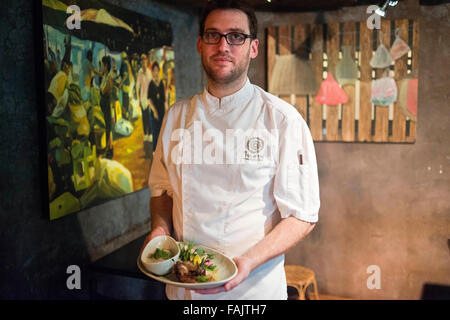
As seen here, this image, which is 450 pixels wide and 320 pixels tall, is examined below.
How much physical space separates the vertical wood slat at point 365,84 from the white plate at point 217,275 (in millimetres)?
2224

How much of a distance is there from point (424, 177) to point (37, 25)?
2.80 metres

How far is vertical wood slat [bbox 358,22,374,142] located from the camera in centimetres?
315

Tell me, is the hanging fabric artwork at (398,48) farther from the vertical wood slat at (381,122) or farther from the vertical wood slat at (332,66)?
the vertical wood slat at (332,66)

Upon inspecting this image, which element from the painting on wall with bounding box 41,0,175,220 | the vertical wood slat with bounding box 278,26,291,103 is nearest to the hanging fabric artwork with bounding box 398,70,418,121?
the vertical wood slat with bounding box 278,26,291,103

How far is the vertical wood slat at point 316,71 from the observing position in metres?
3.25

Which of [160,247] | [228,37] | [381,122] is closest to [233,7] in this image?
[228,37]

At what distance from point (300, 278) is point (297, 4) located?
6.83 feet

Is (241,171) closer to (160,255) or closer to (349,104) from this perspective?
(160,255)

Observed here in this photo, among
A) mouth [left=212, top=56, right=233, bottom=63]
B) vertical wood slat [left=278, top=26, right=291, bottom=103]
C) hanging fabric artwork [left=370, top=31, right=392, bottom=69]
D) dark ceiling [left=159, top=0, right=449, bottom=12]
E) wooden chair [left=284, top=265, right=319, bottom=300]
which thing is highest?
dark ceiling [left=159, top=0, right=449, bottom=12]

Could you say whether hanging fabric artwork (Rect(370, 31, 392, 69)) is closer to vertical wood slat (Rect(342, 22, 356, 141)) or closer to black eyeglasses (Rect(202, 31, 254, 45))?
vertical wood slat (Rect(342, 22, 356, 141))

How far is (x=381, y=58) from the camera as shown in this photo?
315 centimetres

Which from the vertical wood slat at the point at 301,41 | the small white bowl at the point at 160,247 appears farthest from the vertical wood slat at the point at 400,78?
the small white bowl at the point at 160,247

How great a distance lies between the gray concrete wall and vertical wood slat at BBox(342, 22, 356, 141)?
83 millimetres

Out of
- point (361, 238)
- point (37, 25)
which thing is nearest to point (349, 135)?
point (361, 238)
